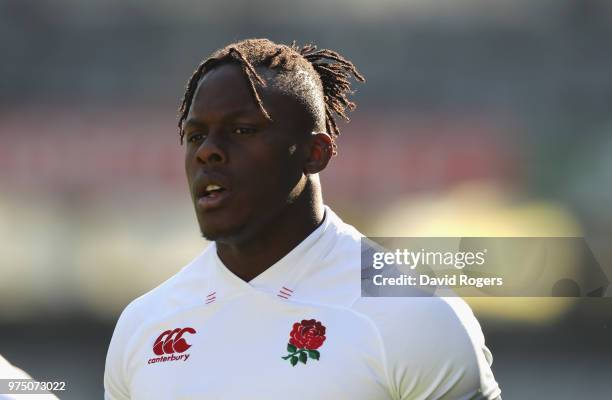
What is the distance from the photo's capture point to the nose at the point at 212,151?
329cm

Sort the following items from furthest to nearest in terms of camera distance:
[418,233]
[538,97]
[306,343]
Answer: [538,97] < [418,233] < [306,343]

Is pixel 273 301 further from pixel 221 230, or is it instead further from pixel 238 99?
pixel 238 99

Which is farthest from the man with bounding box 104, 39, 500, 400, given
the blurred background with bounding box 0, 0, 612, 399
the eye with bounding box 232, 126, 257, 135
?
the blurred background with bounding box 0, 0, 612, 399

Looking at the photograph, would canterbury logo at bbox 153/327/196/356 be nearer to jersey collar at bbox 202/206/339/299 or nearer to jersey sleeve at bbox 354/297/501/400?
jersey collar at bbox 202/206/339/299

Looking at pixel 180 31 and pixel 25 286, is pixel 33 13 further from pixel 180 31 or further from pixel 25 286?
pixel 25 286

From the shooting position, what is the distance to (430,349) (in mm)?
3125

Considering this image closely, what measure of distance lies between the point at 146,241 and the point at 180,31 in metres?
3.17

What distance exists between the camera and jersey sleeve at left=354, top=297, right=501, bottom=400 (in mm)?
3088

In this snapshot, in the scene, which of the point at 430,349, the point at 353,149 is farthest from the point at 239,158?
the point at 353,149

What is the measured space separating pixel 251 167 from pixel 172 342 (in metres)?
0.61

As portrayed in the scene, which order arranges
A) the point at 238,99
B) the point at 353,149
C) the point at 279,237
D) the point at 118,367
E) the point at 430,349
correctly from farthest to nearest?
the point at 353,149 → the point at 118,367 → the point at 279,237 → the point at 238,99 → the point at 430,349

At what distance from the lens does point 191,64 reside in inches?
531

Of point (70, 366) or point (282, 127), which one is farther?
point (70, 366)

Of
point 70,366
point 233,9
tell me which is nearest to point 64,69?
point 233,9
